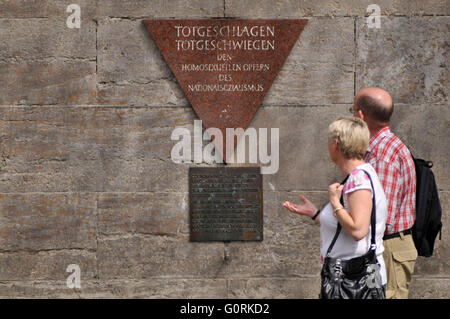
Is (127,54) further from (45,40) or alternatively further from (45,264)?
(45,264)

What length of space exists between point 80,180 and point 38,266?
92 cm

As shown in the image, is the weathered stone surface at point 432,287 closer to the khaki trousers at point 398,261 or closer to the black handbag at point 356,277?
the khaki trousers at point 398,261

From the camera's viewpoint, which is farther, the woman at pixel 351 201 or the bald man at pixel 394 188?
the bald man at pixel 394 188

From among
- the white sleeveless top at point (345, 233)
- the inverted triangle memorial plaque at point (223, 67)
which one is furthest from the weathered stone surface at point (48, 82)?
the white sleeveless top at point (345, 233)

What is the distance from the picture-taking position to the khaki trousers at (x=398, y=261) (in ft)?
12.2

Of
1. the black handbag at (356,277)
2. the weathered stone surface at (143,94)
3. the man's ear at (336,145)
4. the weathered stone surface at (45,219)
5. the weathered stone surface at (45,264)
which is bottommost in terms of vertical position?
the weathered stone surface at (45,264)

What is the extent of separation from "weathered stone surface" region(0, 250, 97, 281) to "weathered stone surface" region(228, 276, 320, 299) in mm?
1384

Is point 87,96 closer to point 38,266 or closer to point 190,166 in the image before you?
point 190,166

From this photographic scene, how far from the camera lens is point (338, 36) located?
206 inches

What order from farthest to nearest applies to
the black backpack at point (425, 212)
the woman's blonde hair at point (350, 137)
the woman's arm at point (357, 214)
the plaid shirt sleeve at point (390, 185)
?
the black backpack at point (425, 212)
the plaid shirt sleeve at point (390, 185)
the woman's blonde hair at point (350, 137)
the woman's arm at point (357, 214)

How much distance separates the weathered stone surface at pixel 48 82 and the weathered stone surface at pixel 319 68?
5.63 ft

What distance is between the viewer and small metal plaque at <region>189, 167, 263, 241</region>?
208 inches

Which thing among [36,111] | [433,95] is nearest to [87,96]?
[36,111]

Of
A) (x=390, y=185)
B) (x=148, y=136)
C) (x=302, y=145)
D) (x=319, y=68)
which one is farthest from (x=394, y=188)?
(x=148, y=136)
